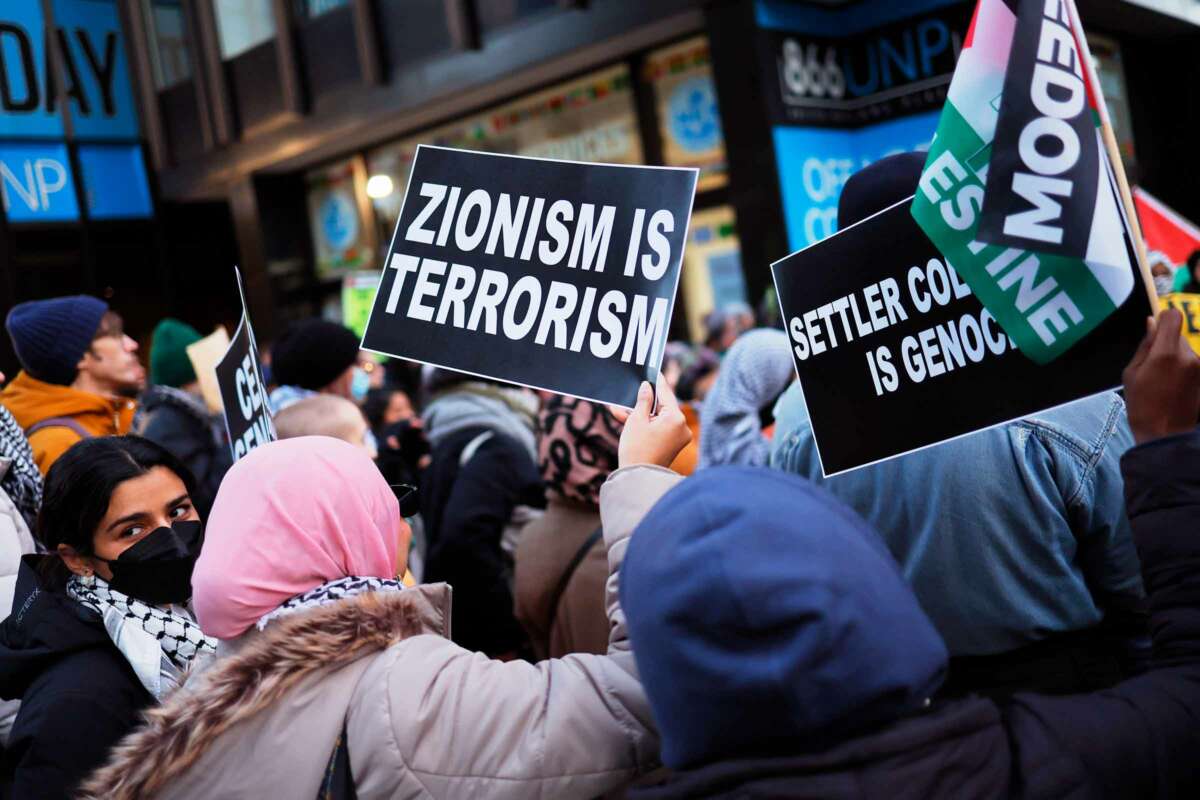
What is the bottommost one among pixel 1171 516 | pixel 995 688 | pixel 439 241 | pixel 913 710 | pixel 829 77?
pixel 995 688

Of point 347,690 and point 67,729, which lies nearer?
point 347,690

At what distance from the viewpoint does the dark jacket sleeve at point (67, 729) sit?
2.10 m

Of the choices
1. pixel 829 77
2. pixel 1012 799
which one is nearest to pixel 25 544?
pixel 1012 799

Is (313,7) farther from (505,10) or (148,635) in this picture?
(148,635)

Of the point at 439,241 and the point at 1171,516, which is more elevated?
the point at 439,241

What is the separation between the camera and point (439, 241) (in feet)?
8.35

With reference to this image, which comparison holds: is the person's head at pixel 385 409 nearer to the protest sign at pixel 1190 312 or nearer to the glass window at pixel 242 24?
the protest sign at pixel 1190 312

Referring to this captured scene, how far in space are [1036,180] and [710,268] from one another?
9576 mm

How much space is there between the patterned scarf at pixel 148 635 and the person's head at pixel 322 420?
4.02ft

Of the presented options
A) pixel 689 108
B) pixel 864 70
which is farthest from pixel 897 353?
pixel 689 108

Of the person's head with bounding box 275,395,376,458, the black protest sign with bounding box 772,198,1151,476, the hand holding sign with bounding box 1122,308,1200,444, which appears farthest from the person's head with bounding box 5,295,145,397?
the hand holding sign with bounding box 1122,308,1200,444

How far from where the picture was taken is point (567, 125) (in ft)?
40.3

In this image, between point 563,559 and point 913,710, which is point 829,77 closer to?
point 563,559

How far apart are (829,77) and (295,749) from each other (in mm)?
9843
